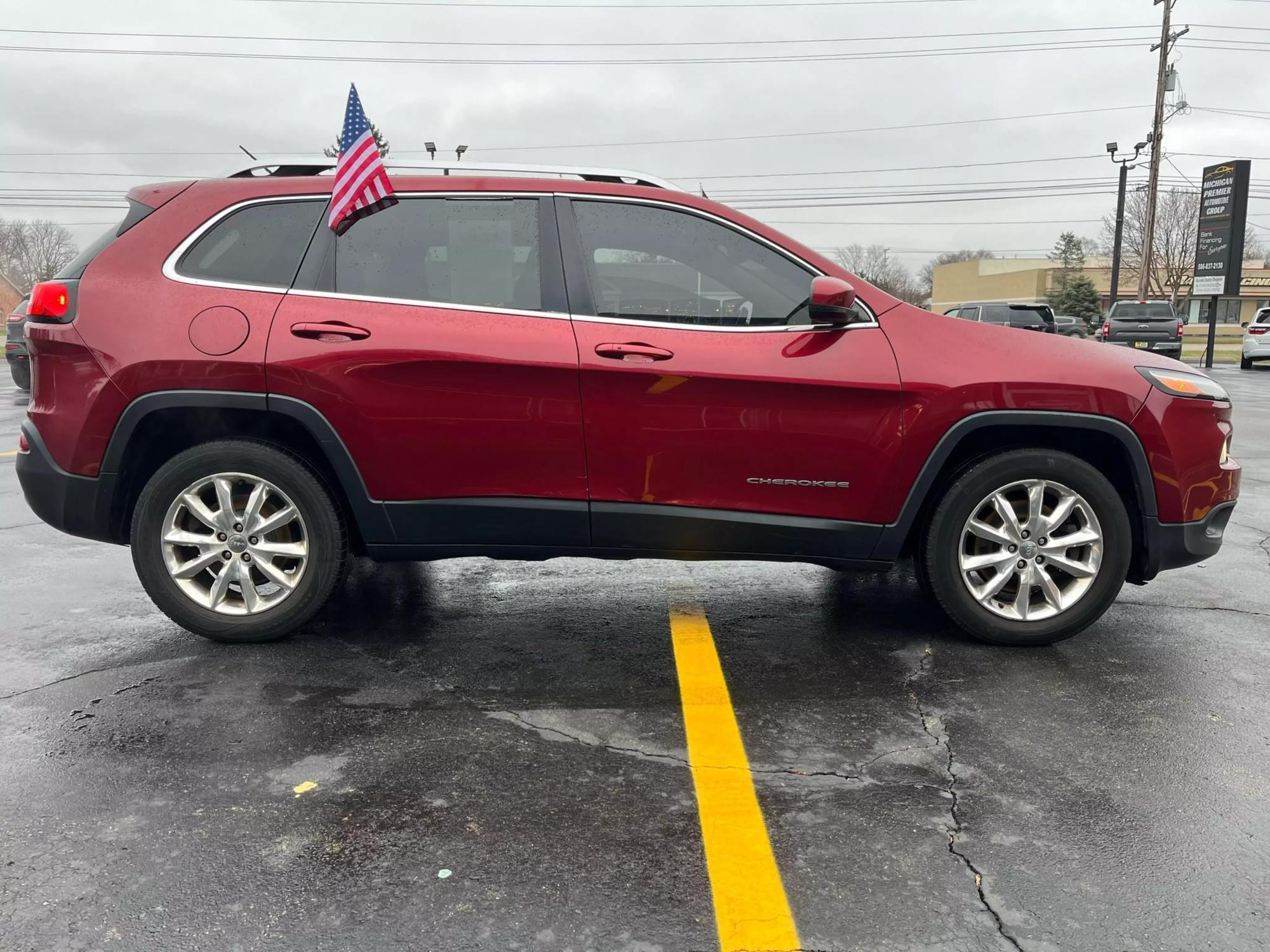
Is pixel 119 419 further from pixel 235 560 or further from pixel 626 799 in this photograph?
pixel 626 799

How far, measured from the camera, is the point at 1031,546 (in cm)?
387

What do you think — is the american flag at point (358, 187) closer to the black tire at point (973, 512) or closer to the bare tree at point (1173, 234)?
the black tire at point (973, 512)

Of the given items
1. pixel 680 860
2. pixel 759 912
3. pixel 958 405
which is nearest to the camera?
pixel 759 912

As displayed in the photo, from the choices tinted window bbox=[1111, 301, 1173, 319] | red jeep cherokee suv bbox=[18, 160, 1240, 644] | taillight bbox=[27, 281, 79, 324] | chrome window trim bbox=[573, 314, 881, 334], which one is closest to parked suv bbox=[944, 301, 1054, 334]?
tinted window bbox=[1111, 301, 1173, 319]

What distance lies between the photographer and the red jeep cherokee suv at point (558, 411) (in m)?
3.69

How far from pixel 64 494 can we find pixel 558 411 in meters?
1.97

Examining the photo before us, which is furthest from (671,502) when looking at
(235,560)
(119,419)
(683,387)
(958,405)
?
(119,419)

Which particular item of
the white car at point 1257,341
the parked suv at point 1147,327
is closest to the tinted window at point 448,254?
the parked suv at point 1147,327

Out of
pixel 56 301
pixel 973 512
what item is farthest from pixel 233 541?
pixel 973 512

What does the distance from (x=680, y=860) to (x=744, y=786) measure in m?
0.43

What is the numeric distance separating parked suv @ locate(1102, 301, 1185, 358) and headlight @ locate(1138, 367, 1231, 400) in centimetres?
2367

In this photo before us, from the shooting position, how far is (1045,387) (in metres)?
3.75

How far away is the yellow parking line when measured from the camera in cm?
214

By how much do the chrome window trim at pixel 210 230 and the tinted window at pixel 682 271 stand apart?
1122 mm
